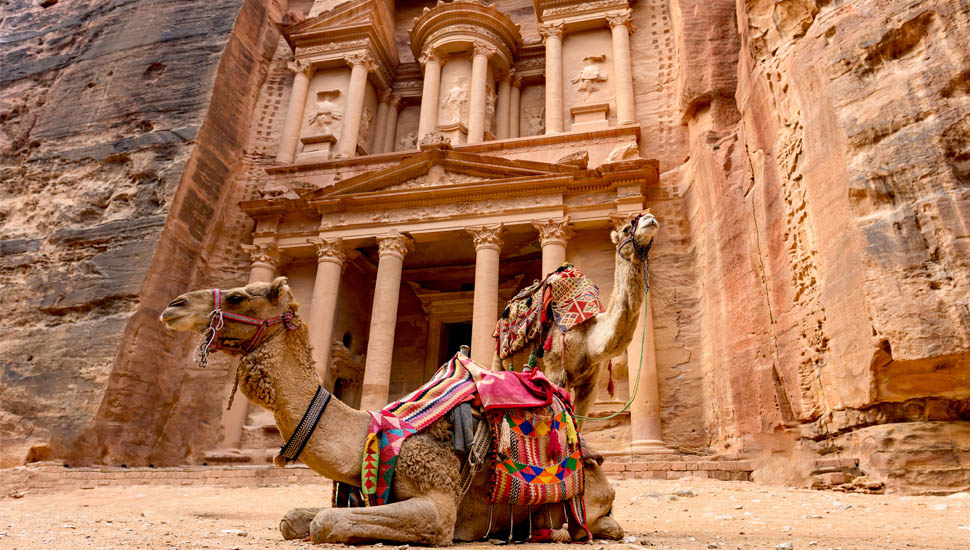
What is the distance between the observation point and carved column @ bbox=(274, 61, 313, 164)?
63.7 feet

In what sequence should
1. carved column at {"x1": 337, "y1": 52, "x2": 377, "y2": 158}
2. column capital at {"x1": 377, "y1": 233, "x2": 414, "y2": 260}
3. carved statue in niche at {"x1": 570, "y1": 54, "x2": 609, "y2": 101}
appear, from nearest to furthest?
column capital at {"x1": 377, "y1": 233, "x2": 414, "y2": 260}
carved statue in niche at {"x1": 570, "y1": 54, "x2": 609, "y2": 101}
carved column at {"x1": 337, "y1": 52, "x2": 377, "y2": 158}

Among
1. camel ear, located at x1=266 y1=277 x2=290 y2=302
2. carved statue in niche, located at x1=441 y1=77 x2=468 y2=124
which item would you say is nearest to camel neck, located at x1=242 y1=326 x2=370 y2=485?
camel ear, located at x1=266 y1=277 x2=290 y2=302

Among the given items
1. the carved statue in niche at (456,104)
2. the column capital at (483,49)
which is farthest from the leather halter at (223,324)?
the column capital at (483,49)

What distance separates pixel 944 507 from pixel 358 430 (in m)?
5.57

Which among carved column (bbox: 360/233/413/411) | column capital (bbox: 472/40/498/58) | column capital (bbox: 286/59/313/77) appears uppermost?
column capital (bbox: 472/40/498/58)

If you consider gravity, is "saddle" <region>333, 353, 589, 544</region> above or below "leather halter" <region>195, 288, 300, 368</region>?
below

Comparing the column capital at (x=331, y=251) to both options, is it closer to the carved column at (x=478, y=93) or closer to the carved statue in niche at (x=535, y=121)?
the carved column at (x=478, y=93)

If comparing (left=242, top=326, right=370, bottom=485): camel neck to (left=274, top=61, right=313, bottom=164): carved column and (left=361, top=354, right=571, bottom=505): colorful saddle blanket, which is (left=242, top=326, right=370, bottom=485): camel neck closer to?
(left=361, top=354, right=571, bottom=505): colorful saddle blanket

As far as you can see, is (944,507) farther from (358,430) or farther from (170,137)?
(170,137)

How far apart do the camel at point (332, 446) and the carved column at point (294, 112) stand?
658 inches

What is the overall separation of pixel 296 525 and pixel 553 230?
1181cm

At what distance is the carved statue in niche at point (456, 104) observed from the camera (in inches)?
777

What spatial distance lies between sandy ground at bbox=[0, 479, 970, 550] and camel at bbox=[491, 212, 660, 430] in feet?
4.38

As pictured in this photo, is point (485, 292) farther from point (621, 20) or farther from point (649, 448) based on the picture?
point (621, 20)
